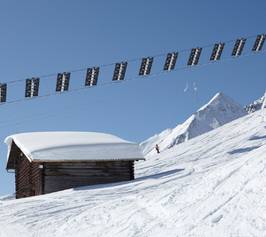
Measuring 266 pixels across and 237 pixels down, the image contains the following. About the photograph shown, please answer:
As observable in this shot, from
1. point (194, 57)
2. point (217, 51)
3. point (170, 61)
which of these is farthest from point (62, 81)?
point (217, 51)

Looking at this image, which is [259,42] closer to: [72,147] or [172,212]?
[72,147]

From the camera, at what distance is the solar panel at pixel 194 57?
24609 mm

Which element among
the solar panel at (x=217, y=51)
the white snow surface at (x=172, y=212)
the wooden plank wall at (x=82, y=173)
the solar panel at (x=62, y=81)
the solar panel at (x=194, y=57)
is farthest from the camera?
the wooden plank wall at (x=82, y=173)

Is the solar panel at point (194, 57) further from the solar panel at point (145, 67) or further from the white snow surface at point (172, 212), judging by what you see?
the white snow surface at point (172, 212)

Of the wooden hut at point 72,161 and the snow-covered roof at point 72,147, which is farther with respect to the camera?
the snow-covered roof at point 72,147

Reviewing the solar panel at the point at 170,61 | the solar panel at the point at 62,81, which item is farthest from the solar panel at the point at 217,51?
the solar panel at the point at 62,81

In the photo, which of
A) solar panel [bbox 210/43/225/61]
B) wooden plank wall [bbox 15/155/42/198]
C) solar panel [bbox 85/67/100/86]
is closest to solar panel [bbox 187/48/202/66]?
solar panel [bbox 210/43/225/61]

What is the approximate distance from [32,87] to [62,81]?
1.32 m

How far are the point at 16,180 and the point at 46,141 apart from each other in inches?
262

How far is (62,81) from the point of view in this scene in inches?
894

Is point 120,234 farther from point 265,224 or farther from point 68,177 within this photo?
point 68,177

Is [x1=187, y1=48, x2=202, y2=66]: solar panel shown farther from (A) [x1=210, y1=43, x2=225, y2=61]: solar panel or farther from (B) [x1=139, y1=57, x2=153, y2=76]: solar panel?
(B) [x1=139, y1=57, x2=153, y2=76]: solar panel

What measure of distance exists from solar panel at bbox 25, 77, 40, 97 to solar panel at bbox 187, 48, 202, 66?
273 inches

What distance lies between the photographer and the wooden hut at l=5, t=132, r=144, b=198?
29141 millimetres
